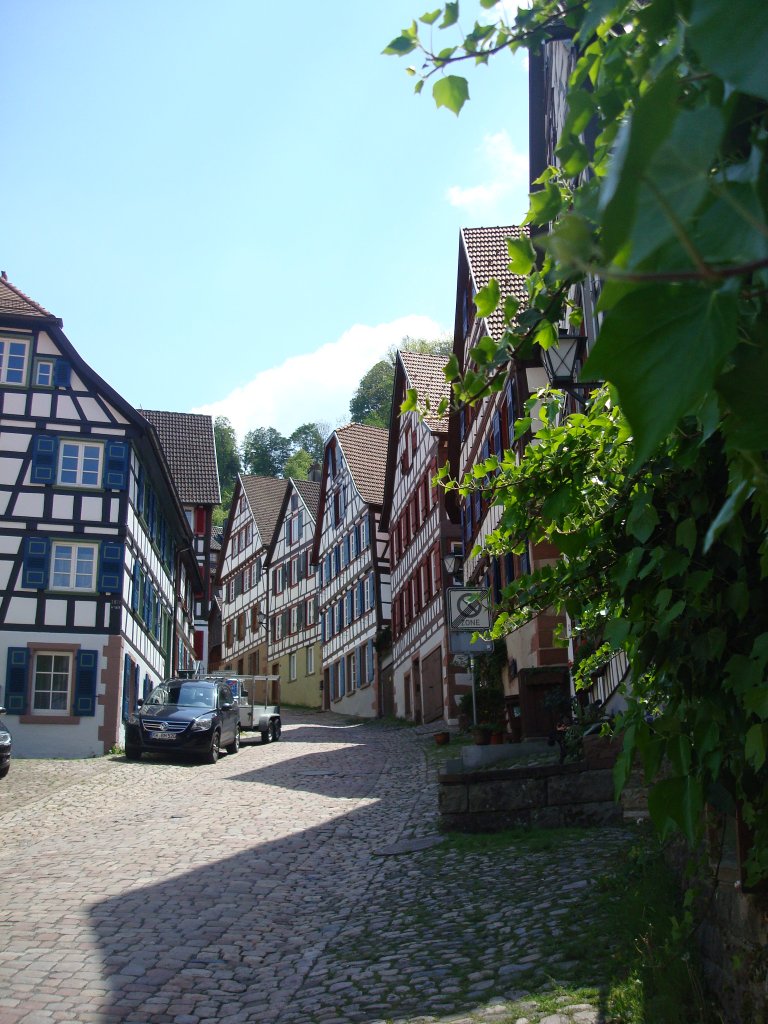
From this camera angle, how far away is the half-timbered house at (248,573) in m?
56.8

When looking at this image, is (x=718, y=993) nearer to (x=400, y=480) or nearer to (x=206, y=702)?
(x=206, y=702)

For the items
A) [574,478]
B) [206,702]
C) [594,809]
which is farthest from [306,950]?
[206,702]

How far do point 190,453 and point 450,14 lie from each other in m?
40.0

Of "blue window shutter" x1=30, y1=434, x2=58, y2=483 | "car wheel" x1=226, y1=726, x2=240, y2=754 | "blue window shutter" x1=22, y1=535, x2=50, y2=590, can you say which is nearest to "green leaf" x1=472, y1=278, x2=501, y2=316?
"car wheel" x1=226, y1=726, x2=240, y2=754

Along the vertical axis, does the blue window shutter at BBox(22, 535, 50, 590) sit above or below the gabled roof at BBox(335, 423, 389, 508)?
below

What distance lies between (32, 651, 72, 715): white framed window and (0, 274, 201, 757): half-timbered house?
2cm

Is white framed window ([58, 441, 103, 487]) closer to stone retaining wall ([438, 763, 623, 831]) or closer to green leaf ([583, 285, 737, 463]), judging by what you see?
stone retaining wall ([438, 763, 623, 831])

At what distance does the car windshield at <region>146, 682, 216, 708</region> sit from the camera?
21.7 metres

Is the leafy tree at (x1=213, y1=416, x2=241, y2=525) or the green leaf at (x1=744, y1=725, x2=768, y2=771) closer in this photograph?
the green leaf at (x1=744, y1=725, x2=768, y2=771)

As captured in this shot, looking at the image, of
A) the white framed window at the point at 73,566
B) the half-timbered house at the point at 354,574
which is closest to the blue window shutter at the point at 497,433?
the white framed window at the point at 73,566

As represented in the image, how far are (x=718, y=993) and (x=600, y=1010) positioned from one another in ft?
1.66

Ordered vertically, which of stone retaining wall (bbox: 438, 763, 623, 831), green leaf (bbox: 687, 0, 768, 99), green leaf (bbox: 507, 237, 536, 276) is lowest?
stone retaining wall (bbox: 438, 763, 623, 831)

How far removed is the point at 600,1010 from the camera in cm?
475

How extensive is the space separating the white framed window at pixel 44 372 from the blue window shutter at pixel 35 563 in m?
3.44
